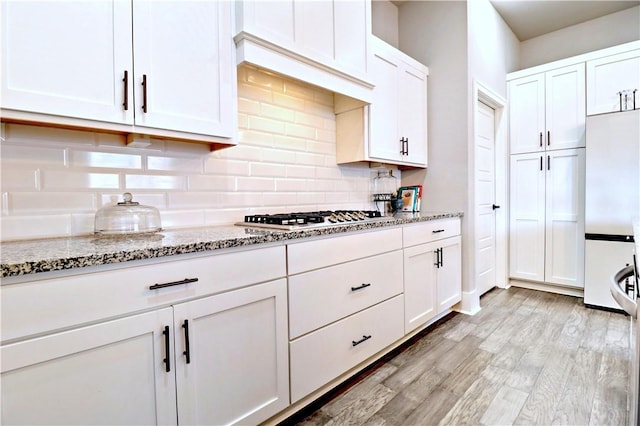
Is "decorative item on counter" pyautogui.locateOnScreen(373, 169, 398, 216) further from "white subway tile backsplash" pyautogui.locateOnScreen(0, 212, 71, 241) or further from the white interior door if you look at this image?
"white subway tile backsplash" pyautogui.locateOnScreen(0, 212, 71, 241)

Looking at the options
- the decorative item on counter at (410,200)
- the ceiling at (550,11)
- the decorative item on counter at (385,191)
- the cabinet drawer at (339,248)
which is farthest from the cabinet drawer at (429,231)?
the ceiling at (550,11)

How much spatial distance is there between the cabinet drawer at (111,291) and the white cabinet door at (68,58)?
2.04ft

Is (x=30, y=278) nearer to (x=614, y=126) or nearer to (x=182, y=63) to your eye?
(x=182, y=63)

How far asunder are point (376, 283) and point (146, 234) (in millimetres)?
1239

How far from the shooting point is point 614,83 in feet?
9.49

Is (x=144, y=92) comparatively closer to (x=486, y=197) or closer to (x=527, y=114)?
(x=486, y=197)

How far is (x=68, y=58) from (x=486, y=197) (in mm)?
3414

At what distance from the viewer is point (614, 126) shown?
2.68m

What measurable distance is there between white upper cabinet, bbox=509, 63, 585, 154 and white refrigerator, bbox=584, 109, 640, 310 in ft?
1.16

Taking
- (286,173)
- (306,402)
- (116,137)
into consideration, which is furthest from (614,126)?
(116,137)

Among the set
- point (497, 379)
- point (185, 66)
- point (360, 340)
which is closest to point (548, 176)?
point (497, 379)

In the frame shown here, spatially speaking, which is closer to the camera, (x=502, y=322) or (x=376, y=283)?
(x=376, y=283)

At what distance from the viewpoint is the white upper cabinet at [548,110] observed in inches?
121

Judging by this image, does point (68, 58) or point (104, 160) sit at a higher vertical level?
point (68, 58)
